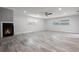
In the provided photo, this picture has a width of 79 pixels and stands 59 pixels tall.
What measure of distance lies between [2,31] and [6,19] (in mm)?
1057

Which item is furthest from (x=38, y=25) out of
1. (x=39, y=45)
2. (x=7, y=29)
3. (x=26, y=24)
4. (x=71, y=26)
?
(x=39, y=45)

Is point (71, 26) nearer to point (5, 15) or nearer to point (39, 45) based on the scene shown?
point (39, 45)

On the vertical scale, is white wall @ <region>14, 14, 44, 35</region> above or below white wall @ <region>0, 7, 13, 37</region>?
below

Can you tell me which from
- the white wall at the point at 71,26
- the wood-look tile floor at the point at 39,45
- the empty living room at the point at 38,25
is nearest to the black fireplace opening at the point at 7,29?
the empty living room at the point at 38,25

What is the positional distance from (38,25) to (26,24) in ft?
10.1

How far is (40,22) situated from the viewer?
44.9 ft

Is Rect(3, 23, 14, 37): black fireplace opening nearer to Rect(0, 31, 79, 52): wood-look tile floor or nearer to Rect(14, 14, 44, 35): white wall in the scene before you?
Rect(14, 14, 44, 35): white wall

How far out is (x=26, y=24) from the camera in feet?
34.5

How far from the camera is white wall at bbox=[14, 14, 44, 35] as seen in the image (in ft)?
Answer: 28.9

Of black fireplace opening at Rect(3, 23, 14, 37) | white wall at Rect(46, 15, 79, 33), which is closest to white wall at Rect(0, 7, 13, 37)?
black fireplace opening at Rect(3, 23, 14, 37)

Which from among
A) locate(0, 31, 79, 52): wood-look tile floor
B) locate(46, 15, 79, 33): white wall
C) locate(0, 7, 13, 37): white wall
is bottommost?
locate(0, 31, 79, 52): wood-look tile floor

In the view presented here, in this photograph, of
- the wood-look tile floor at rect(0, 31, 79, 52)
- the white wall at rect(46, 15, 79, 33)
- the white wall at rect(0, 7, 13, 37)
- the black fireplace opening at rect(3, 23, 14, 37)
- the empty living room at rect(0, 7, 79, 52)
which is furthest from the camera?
the white wall at rect(46, 15, 79, 33)

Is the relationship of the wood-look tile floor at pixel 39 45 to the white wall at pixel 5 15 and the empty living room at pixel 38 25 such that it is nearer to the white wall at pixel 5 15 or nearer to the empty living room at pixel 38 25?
the empty living room at pixel 38 25
